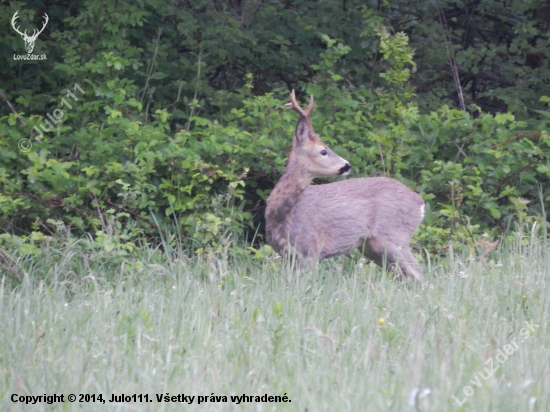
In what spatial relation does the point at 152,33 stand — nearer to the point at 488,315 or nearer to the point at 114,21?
the point at 114,21

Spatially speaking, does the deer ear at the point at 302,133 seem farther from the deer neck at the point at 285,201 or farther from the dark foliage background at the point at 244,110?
the dark foliage background at the point at 244,110

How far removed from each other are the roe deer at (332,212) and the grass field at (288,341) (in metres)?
0.60

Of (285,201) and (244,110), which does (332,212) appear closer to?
(285,201)

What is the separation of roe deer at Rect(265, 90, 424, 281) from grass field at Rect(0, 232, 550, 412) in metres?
0.60

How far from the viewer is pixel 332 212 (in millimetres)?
6660

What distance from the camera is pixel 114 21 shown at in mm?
8625

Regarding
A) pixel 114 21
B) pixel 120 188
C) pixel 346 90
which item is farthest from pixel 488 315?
pixel 114 21

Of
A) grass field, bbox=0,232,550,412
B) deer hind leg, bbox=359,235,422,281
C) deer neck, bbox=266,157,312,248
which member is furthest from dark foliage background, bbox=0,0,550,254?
grass field, bbox=0,232,550,412

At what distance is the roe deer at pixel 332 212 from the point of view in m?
6.48

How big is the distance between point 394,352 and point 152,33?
667 centimetres

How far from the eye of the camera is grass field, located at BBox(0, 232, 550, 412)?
3.32 meters

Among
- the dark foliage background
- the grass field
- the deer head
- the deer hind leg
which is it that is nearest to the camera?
the grass field

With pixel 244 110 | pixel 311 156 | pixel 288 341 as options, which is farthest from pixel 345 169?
pixel 288 341

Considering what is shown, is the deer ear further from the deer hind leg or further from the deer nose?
the deer hind leg
